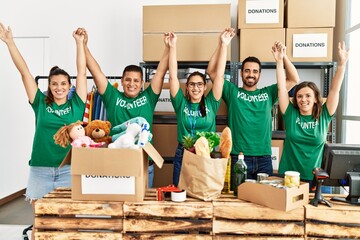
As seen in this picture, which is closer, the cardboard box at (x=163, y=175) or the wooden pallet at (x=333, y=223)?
the wooden pallet at (x=333, y=223)

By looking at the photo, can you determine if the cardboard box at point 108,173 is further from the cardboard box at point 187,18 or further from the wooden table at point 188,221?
the cardboard box at point 187,18

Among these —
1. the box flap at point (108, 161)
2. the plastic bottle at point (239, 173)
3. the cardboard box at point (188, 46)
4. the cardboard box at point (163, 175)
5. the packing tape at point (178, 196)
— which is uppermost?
the cardboard box at point (188, 46)

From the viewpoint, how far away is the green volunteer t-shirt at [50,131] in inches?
84.8

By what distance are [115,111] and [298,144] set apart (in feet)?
4.21

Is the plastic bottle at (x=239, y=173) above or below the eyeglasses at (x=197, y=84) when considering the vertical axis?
below

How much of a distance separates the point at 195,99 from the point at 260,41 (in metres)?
0.97

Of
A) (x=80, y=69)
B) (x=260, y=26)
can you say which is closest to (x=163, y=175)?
(x=80, y=69)

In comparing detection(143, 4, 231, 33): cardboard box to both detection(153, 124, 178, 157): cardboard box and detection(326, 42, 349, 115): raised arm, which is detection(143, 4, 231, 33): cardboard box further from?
detection(326, 42, 349, 115): raised arm

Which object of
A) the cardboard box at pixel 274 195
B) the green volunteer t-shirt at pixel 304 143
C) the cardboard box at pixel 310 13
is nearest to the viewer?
the cardboard box at pixel 274 195

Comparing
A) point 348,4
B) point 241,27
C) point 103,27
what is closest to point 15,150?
point 103,27

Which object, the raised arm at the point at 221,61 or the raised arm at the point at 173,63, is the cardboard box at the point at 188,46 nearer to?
the raised arm at the point at 221,61

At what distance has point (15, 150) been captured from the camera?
4137mm

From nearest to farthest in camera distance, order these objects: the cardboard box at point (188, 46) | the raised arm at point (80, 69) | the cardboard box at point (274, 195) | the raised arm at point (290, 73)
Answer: the cardboard box at point (274, 195) < the raised arm at point (80, 69) < the raised arm at point (290, 73) < the cardboard box at point (188, 46)

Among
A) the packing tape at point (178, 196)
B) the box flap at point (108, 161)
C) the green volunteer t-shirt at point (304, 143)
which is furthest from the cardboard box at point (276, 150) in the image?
the box flap at point (108, 161)
